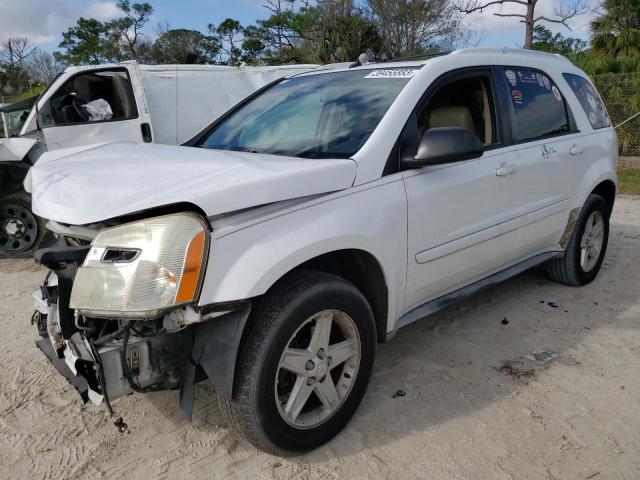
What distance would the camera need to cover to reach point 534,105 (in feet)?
12.2

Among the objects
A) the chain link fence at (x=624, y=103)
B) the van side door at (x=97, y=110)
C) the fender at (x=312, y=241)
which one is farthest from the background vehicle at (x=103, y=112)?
the chain link fence at (x=624, y=103)

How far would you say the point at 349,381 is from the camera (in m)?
2.54

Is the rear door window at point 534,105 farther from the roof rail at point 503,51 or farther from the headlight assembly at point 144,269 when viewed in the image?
the headlight assembly at point 144,269

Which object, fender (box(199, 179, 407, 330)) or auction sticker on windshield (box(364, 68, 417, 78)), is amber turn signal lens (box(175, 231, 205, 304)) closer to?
fender (box(199, 179, 407, 330))

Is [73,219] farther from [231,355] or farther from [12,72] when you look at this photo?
[12,72]

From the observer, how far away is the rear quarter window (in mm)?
4199

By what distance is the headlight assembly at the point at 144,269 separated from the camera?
1.92 metres

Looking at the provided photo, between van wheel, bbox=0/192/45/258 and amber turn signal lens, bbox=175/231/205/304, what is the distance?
4739mm

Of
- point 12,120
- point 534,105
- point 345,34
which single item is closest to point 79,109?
point 12,120

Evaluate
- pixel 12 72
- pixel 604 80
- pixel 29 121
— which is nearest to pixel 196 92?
pixel 29 121

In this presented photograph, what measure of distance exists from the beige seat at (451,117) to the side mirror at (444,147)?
56cm

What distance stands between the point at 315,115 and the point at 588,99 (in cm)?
260

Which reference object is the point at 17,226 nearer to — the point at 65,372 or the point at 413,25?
the point at 65,372

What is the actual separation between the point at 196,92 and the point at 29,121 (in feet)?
7.38
